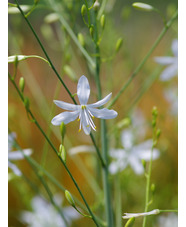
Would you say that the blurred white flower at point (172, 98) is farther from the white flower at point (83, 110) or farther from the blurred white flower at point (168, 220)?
the white flower at point (83, 110)

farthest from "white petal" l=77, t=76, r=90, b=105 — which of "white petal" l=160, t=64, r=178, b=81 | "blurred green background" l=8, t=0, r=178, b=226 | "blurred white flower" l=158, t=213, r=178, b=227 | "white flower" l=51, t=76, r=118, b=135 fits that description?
"blurred white flower" l=158, t=213, r=178, b=227

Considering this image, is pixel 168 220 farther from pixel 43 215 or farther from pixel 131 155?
pixel 43 215

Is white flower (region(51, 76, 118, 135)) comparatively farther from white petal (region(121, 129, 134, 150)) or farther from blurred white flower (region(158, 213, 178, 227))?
blurred white flower (region(158, 213, 178, 227))

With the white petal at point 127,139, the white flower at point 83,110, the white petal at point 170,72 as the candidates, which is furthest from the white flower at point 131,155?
the white flower at point 83,110

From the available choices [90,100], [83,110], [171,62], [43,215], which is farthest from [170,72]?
[43,215]
